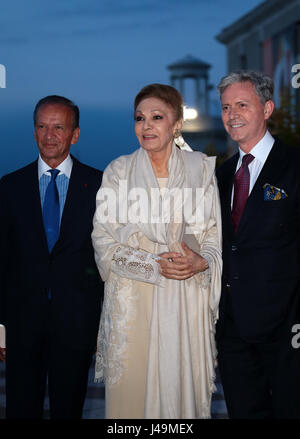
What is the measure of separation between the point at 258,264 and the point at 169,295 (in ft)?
1.88

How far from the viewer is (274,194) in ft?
14.3

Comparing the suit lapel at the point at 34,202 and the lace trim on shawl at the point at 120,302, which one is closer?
the lace trim on shawl at the point at 120,302

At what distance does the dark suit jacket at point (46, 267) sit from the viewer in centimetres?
445

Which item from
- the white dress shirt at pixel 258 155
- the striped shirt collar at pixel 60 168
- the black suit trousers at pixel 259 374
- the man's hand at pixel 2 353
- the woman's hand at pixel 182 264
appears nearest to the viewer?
the woman's hand at pixel 182 264

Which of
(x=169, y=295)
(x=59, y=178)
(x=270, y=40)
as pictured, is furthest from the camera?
(x=270, y=40)

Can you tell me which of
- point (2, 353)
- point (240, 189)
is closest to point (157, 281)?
point (240, 189)

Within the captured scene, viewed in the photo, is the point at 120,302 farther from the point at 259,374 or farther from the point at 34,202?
the point at 259,374

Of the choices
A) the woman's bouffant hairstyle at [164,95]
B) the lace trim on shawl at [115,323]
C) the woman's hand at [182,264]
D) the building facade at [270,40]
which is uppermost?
the building facade at [270,40]

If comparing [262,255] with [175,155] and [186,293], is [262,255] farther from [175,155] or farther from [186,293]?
[175,155]

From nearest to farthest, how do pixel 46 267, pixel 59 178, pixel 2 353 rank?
pixel 46 267, pixel 59 178, pixel 2 353

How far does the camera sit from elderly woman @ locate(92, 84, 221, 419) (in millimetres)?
4281

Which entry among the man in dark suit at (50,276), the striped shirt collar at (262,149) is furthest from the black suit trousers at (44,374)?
the striped shirt collar at (262,149)

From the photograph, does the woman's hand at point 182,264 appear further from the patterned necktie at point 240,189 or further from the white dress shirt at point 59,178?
the white dress shirt at point 59,178

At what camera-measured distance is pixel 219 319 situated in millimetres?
4492
